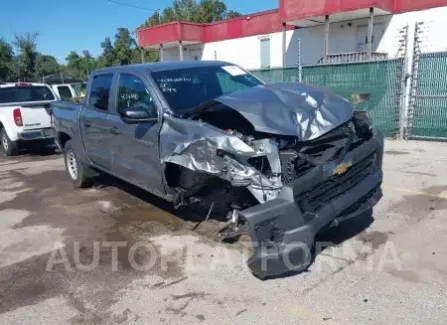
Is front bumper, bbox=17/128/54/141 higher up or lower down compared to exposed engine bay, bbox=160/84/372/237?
lower down

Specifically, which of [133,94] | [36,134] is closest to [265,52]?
[36,134]

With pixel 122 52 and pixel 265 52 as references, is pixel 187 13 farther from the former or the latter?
pixel 265 52

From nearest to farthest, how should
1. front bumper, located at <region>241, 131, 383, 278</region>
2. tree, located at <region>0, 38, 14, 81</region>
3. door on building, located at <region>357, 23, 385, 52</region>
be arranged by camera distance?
front bumper, located at <region>241, 131, 383, 278</region>
door on building, located at <region>357, 23, 385, 52</region>
tree, located at <region>0, 38, 14, 81</region>

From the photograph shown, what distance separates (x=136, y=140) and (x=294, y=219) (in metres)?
2.33

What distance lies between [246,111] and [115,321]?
2.05m

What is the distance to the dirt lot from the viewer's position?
10.3ft

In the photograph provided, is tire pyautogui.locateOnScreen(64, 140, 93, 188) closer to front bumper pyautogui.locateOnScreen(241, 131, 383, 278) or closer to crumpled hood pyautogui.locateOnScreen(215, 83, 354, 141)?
crumpled hood pyautogui.locateOnScreen(215, 83, 354, 141)

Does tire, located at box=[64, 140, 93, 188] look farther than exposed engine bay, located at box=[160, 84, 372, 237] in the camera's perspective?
Yes

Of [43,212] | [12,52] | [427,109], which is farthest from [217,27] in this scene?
[12,52]

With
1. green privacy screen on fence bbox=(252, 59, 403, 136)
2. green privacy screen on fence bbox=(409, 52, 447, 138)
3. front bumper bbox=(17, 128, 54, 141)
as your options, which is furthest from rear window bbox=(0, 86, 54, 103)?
green privacy screen on fence bbox=(409, 52, 447, 138)

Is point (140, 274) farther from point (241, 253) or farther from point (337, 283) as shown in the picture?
point (337, 283)

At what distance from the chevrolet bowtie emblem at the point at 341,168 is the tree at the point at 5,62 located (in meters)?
42.9

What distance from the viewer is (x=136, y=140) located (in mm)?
4730

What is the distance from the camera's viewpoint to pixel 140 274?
387 centimetres
